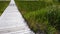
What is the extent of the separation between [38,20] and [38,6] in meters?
0.36

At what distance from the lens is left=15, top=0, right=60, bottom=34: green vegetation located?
15.0ft

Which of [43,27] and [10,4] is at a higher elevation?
[10,4]

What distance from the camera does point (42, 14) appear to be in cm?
470

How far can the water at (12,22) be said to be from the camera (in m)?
4.61

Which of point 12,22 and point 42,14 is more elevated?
point 42,14

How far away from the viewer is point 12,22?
15.4 feet

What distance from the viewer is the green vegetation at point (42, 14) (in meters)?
4.59

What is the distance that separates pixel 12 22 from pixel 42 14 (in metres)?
0.74

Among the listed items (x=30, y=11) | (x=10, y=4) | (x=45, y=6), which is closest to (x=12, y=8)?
(x=10, y=4)

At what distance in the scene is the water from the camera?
4.61 m

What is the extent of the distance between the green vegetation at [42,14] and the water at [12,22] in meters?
0.11

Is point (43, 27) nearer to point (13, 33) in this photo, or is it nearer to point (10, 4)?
point (13, 33)

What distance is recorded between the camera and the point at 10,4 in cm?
486

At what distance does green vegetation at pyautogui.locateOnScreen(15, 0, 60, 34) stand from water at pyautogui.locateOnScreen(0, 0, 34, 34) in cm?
11
